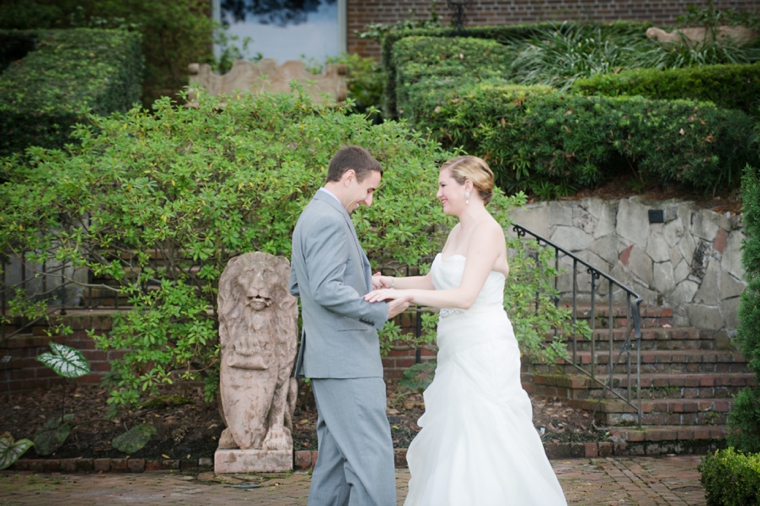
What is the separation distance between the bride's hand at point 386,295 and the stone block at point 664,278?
5.11 m

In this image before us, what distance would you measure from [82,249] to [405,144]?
2609 millimetres

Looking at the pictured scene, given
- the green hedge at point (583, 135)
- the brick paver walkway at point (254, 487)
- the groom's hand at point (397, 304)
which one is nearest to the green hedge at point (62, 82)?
the green hedge at point (583, 135)

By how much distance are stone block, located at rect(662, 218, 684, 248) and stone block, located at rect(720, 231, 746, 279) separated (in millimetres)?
521

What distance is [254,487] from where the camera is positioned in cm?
443

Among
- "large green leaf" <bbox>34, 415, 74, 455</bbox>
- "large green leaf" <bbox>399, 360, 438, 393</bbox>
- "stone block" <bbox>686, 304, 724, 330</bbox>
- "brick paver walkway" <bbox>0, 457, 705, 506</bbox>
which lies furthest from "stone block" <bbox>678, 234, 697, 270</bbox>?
"large green leaf" <bbox>34, 415, 74, 455</bbox>

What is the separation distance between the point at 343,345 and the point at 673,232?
540cm

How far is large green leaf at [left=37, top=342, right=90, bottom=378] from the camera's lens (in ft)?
16.0

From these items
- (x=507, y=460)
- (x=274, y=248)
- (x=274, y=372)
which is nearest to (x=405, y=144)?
(x=274, y=248)

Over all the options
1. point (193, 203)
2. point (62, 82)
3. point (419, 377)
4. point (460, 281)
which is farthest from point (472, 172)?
point (62, 82)

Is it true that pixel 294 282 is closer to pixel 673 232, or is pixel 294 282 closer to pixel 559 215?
pixel 559 215

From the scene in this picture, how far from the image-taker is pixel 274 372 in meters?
4.84

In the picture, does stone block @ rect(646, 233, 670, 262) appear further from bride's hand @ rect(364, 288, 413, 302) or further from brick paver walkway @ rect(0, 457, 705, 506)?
bride's hand @ rect(364, 288, 413, 302)

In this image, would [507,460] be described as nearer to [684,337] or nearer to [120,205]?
[120,205]

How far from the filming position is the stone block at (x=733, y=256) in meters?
6.78
